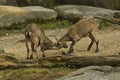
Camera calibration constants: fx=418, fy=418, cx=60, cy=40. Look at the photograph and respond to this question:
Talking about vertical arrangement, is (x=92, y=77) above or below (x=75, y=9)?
above

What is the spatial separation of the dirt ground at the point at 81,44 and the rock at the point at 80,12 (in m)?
1.53

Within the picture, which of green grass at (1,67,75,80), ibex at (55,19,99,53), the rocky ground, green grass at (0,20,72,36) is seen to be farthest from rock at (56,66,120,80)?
green grass at (0,20,72,36)

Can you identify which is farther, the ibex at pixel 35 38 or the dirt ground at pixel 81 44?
the dirt ground at pixel 81 44

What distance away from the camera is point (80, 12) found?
18.7 m

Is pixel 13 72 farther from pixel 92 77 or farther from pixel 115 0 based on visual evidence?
pixel 115 0

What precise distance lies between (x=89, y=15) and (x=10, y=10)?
11.3 ft

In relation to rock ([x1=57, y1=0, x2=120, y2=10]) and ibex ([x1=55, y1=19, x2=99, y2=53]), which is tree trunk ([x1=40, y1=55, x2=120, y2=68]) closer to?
ibex ([x1=55, y1=19, x2=99, y2=53])

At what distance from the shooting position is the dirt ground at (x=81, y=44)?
41.9 ft

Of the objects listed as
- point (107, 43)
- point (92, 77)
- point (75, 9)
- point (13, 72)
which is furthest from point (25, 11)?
point (92, 77)

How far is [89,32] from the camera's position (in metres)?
13.4

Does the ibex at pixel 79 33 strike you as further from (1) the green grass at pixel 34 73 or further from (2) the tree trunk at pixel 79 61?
(1) the green grass at pixel 34 73

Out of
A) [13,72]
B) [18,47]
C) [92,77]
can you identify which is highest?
[92,77]

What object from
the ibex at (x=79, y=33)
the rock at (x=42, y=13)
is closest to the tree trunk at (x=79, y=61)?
the ibex at (x=79, y=33)

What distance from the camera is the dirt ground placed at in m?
12.8
